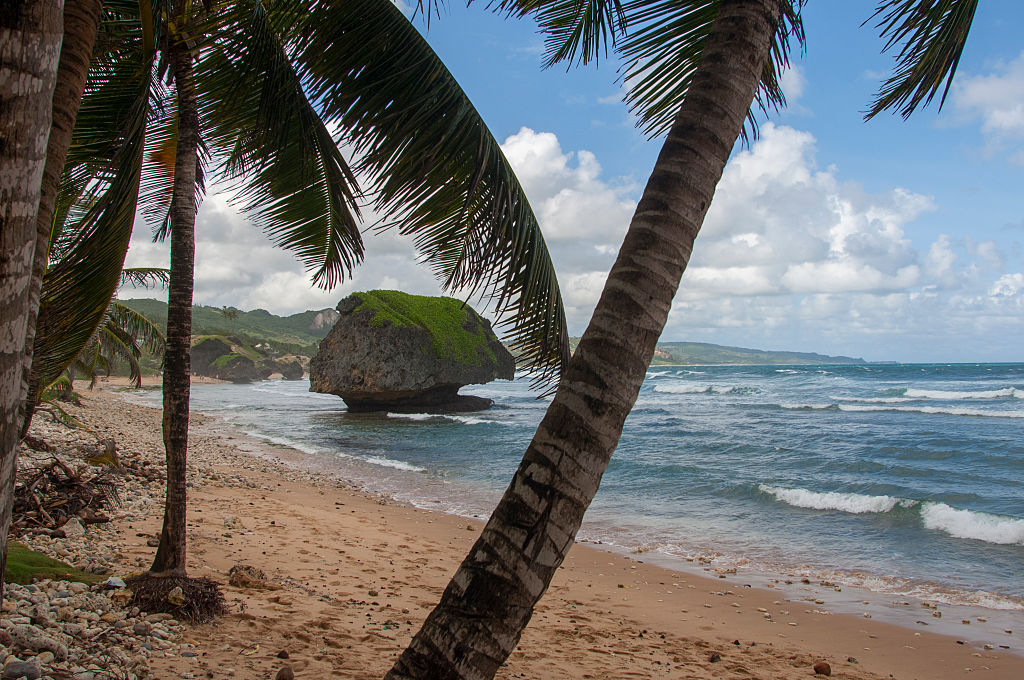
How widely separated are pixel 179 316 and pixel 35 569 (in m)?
2.17

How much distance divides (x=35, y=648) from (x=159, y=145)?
463cm

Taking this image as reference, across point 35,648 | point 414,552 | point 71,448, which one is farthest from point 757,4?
point 71,448

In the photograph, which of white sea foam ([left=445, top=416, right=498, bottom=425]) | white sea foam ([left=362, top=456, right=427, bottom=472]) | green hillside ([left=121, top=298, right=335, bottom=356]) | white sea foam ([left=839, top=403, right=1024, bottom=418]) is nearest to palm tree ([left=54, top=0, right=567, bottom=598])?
white sea foam ([left=362, top=456, right=427, bottom=472])

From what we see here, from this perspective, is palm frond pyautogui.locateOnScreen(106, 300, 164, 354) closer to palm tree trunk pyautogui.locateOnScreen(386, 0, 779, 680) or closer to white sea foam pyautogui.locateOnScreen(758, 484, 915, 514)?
palm tree trunk pyautogui.locateOnScreen(386, 0, 779, 680)

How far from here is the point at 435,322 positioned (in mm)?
31250

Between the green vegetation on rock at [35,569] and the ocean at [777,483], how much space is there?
23.3ft

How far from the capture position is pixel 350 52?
3922 mm

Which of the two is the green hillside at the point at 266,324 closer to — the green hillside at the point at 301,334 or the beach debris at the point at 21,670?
the green hillside at the point at 301,334

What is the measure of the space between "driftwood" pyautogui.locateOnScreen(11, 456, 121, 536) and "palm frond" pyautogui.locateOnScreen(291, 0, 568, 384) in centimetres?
512

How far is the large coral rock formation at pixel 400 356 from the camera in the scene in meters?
28.7

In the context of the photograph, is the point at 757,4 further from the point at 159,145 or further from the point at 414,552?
the point at 414,552

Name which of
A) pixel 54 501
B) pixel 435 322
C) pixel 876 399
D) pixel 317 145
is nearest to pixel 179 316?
pixel 317 145

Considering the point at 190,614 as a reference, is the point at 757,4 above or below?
above

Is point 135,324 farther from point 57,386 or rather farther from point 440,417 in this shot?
point 440,417
